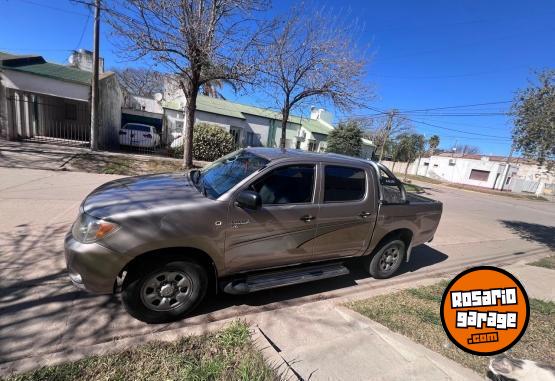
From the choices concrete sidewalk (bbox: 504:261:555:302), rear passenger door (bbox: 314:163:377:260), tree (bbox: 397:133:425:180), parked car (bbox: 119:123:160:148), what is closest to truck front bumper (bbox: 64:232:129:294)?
rear passenger door (bbox: 314:163:377:260)

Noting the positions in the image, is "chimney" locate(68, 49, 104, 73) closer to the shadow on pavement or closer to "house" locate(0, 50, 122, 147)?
"house" locate(0, 50, 122, 147)

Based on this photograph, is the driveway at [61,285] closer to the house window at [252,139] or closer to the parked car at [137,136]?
the parked car at [137,136]

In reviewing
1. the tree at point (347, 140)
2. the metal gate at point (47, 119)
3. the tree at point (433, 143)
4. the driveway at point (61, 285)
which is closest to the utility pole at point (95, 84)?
the metal gate at point (47, 119)

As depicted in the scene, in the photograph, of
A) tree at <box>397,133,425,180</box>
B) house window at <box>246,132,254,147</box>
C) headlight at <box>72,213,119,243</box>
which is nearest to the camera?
headlight at <box>72,213,119,243</box>

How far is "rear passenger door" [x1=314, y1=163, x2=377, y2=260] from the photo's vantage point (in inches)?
149

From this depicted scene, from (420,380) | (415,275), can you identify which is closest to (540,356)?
(420,380)

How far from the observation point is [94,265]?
268 cm

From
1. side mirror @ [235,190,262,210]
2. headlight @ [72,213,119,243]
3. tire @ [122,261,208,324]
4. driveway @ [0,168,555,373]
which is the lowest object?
driveway @ [0,168,555,373]

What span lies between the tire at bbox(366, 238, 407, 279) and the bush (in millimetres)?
13742

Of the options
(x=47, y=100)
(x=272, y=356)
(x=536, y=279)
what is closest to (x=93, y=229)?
(x=272, y=356)

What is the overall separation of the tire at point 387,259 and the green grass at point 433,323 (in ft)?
1.49

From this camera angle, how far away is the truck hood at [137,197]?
278 cm

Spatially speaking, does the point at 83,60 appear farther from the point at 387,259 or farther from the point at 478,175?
the point at 478,175

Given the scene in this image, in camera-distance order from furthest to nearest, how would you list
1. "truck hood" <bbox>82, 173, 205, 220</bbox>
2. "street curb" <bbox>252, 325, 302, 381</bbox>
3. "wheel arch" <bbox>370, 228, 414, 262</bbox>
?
"wheel arch" <bbox>370, 228, 414, 262</bbox>, "truck hood" <bbox>82, 173, 205, 220</bbox>, "street curb" <bbox>252, 325, 302, 381</bbox>
